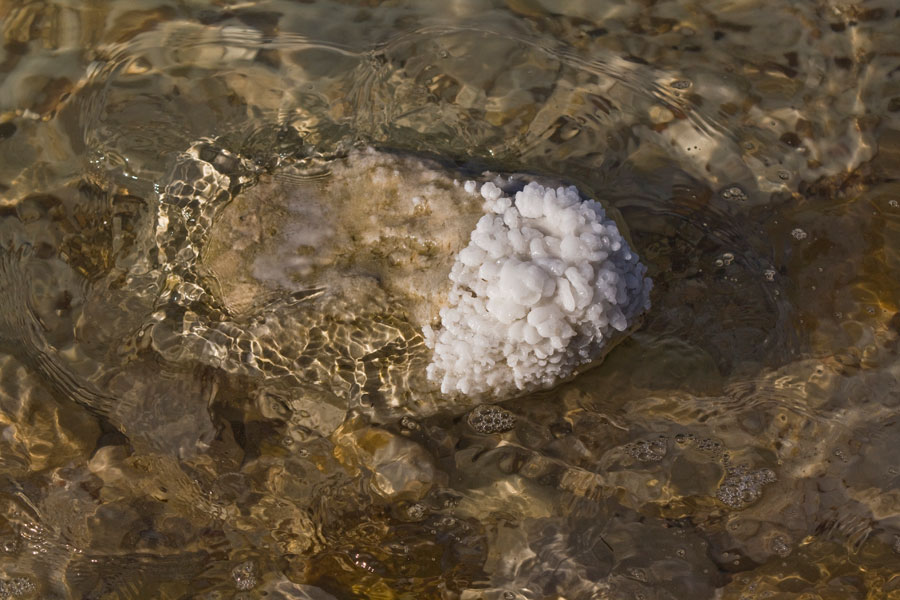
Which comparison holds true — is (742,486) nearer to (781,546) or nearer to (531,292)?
(781,546)

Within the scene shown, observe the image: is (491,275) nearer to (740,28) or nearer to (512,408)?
(512,408)

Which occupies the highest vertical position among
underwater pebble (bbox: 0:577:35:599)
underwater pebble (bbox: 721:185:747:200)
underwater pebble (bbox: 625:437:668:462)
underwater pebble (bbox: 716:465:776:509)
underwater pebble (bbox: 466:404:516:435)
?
underwater pebble (bbox: 721:185:747:200)

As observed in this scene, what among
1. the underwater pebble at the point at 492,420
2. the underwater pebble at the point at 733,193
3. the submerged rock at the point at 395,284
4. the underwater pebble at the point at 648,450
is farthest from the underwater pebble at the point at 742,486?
the underwater pebble at the point at 733,193

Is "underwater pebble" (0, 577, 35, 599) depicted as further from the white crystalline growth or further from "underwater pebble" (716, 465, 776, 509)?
"underwater pebble" (716, 465, 776, 509)

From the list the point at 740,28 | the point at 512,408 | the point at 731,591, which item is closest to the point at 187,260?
the point at 512,408

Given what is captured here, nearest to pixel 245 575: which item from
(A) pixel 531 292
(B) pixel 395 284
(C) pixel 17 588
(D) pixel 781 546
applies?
(C) pixel 17 588

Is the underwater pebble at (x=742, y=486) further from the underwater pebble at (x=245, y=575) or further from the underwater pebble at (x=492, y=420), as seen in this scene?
the underwater pebble at (x=245, y=575)

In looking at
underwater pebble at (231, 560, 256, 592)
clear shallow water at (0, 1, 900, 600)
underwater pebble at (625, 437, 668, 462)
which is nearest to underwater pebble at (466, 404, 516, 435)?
clear shallow water at (0, 1, 900, 600)
